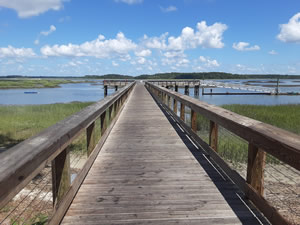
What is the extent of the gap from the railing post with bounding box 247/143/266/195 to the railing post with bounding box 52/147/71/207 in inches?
72.3

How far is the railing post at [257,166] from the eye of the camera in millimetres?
2584

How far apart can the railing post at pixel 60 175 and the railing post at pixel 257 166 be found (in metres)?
1.84

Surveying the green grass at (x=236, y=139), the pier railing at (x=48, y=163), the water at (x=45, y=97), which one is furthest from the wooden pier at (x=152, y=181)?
the water at (x=45, y=97)

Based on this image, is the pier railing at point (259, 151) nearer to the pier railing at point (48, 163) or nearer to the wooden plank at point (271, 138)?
→ the wooden plank at point (271, 138)

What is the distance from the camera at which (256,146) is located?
8.05 feet

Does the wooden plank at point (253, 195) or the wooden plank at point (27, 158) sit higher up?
the wooden plank at point (27, 158)


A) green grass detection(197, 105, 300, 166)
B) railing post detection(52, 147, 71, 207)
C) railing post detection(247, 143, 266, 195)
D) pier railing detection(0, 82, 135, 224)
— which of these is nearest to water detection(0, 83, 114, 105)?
green grass detection(197, 105, 300, 166)

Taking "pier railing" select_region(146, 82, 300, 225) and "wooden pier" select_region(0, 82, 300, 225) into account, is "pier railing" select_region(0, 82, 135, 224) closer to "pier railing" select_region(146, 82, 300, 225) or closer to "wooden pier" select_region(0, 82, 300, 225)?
"wooden pier" select_region(0, 82, 300, 225)

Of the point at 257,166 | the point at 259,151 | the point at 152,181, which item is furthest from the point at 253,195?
the point at 152,181

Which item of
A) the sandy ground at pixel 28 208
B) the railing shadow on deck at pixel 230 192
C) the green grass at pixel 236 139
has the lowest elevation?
the sandy ground at pixel 28 208

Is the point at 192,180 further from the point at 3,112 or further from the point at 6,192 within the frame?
the point at 3,112

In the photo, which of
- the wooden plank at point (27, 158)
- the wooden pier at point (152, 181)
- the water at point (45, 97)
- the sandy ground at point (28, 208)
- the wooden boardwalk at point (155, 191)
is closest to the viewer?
the wooden plank at point (27, 158)

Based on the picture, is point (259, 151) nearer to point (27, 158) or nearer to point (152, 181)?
point (152, 181)

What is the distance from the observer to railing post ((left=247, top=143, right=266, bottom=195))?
2584mm
